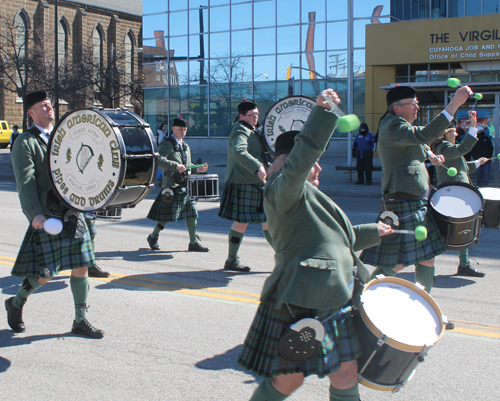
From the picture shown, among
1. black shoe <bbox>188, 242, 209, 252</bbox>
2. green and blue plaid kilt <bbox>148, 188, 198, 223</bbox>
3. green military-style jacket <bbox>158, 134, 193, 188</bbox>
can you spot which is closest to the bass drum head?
green military-style jacket <bbox>158, 134, 193, 188</bbox>

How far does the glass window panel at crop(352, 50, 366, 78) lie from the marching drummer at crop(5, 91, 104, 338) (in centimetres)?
2263

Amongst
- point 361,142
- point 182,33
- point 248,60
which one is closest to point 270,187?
point 361,142

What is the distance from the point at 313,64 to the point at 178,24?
8.31 metres

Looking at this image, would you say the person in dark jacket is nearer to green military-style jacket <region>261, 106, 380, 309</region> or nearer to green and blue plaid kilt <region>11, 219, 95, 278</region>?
green and blue plaid kilt <region>11, 219, 95, 278</region>

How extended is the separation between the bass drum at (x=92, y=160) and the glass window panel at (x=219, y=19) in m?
26.4

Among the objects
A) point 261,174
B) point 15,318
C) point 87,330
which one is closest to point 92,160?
point 87,330

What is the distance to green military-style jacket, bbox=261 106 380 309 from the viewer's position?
2525 mm

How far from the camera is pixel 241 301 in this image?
5.32m

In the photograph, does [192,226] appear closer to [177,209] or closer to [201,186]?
[177,209]

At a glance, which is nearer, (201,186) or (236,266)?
(236,266)

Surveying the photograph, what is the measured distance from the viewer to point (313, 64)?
89.0ft

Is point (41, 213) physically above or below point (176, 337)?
above

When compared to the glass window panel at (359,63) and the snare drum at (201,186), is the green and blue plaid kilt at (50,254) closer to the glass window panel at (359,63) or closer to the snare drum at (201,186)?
the snare drum at (201,186)

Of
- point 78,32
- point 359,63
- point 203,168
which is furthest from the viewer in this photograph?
point 78,32
